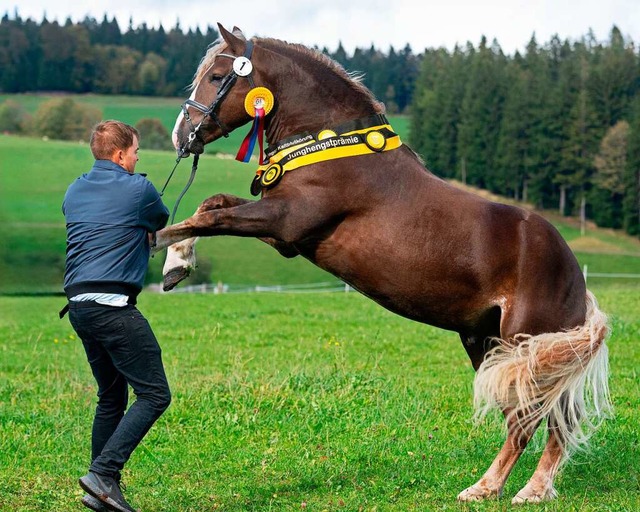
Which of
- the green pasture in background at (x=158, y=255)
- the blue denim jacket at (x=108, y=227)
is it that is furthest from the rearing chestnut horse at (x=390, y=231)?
the green pasture in background at (x=158, y=255)

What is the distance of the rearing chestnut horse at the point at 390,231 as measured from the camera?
5.54 meters

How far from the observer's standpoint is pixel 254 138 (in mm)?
5859

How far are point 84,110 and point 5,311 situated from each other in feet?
204

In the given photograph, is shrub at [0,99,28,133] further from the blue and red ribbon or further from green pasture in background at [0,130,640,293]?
the blue and red ribbon

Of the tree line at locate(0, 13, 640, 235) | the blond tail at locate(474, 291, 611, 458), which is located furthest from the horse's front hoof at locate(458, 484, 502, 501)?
the tree line at locate(0, 13, 640, 235)

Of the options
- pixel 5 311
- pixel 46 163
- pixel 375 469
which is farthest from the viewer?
pixel 46 163

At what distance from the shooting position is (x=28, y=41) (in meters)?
90.2

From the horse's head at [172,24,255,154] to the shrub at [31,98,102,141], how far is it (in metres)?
77.5

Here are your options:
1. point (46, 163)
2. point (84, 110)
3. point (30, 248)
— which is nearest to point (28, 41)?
point (84, 110)

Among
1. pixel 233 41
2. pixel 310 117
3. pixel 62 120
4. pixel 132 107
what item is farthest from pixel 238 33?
pixel 62 120

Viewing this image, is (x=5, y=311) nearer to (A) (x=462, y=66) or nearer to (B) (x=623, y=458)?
(B) (x=623, y=458)

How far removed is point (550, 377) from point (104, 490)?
9.30ft

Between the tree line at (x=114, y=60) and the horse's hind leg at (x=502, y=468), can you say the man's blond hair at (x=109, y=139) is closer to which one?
the horse's hind leg at (x=502, y=468)

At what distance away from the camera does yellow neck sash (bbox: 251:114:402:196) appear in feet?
18.3
